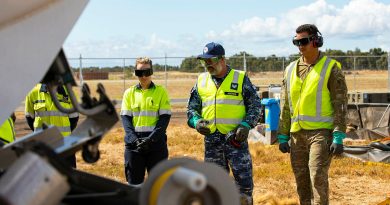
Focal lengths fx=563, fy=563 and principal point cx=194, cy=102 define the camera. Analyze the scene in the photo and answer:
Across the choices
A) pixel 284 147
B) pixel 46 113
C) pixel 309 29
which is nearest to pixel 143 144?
pixel 46 113

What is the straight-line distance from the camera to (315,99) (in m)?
5.46

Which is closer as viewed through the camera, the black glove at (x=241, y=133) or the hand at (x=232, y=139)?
the black glove at (x=241, y=133)

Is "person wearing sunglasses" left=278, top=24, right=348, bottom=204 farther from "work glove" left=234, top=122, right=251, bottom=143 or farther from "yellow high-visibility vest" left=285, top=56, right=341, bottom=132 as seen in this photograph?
"work glove" left=234, top=122, right=251, bottom=143

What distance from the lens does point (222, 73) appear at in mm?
5758

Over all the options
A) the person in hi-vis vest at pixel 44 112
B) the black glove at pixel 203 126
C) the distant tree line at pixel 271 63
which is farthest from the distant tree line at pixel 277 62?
the black glove at pixel 203 126

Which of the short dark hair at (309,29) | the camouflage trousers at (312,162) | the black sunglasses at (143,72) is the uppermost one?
the short dark hair at (309,29)

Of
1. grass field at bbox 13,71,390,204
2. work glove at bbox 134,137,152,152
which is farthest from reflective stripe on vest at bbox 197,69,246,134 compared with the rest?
grass field at bbox 13,71,390,204

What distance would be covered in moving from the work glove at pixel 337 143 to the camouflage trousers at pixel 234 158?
0.85m

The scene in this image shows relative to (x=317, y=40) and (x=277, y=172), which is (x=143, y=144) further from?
(x=277, y=172)

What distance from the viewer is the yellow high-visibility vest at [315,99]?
5.39 m

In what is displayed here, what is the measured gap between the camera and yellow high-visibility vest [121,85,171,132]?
6.34 m

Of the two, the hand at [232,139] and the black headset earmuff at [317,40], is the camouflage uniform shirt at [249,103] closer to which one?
the hand at [232,139]

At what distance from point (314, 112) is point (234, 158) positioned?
901mm

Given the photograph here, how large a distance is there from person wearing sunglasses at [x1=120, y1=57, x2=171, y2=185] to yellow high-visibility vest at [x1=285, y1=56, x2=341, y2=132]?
1.58 meters
